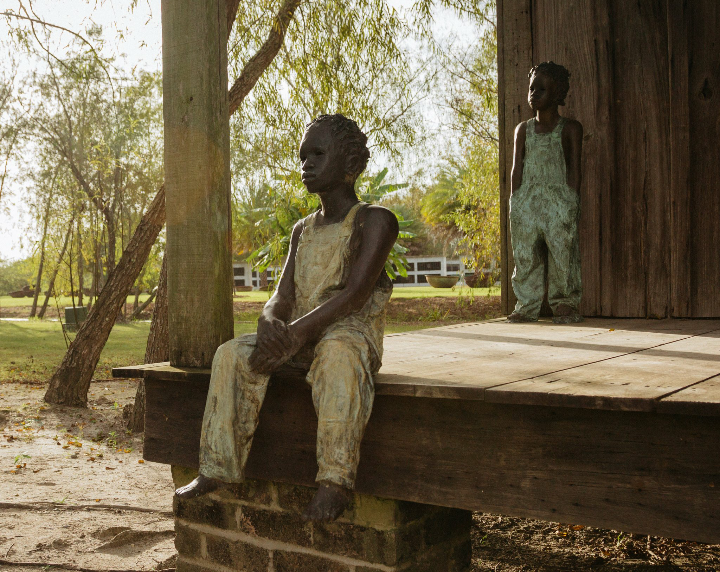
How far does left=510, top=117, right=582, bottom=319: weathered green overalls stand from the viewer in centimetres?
492

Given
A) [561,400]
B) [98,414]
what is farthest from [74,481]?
[561,400]

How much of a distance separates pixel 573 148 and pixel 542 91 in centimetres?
44

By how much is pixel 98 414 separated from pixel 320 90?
418 cm

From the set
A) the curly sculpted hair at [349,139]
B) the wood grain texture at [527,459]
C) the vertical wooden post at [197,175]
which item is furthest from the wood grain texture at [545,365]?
the curly sculpted hair at [349,139]

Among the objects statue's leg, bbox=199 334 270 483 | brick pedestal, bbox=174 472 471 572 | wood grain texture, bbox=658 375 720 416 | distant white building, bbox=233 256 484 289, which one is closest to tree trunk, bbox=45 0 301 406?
brick pedestal, bbox=174 472 471 572

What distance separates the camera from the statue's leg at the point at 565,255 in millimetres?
4910

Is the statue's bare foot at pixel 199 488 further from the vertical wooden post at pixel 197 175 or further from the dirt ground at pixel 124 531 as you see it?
the dirt ground at pixel 124 531

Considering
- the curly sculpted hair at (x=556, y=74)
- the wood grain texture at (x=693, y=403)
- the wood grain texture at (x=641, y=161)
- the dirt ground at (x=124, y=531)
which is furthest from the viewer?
the wood grain texture at (x=641, y=161)

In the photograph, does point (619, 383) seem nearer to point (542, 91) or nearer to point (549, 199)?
point (549, 199)

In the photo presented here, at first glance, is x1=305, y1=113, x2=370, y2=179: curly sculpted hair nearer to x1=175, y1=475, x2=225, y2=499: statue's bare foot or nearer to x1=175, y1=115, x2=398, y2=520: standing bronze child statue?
x1=175, y1=115, x2=398, y2=520: standing bronze child statue

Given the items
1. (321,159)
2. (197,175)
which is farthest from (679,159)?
(197,175)

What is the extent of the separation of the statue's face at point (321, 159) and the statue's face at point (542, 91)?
255 cm

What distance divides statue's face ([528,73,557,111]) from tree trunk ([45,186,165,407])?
381 cm

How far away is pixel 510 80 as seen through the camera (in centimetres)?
581
